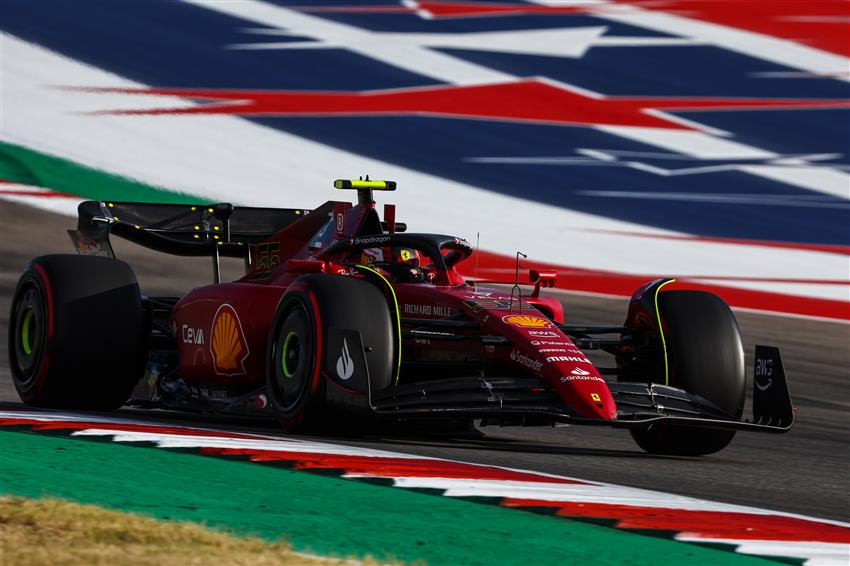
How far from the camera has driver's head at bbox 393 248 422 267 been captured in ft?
29.6

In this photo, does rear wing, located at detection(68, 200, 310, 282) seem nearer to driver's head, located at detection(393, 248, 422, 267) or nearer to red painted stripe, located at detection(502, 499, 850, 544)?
driver's head, located at detection(393, 248, 422, 267)

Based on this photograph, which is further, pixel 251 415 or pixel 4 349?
pixel 4 349

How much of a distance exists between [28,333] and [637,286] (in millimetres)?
11042

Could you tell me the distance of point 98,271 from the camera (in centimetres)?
942

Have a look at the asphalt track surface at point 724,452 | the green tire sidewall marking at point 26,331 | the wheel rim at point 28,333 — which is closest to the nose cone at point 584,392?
the asphalt track surface at point 724,452

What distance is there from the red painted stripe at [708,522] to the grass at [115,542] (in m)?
1.50

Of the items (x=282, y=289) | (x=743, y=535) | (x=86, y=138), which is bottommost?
(x=743, y=535)

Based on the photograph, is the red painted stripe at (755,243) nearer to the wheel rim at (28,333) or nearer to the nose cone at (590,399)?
the wheel rim at (28,333)

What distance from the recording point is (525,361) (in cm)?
800

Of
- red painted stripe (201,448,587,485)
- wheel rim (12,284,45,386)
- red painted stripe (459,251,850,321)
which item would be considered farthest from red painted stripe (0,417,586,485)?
red painted stripe (459,251,850,321)

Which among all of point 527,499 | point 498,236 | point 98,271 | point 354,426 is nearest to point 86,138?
point 498,236

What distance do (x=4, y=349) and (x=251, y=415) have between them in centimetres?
496

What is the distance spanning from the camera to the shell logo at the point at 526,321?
8.14 metres

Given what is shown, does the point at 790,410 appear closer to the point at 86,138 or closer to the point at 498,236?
the point at 498,236
